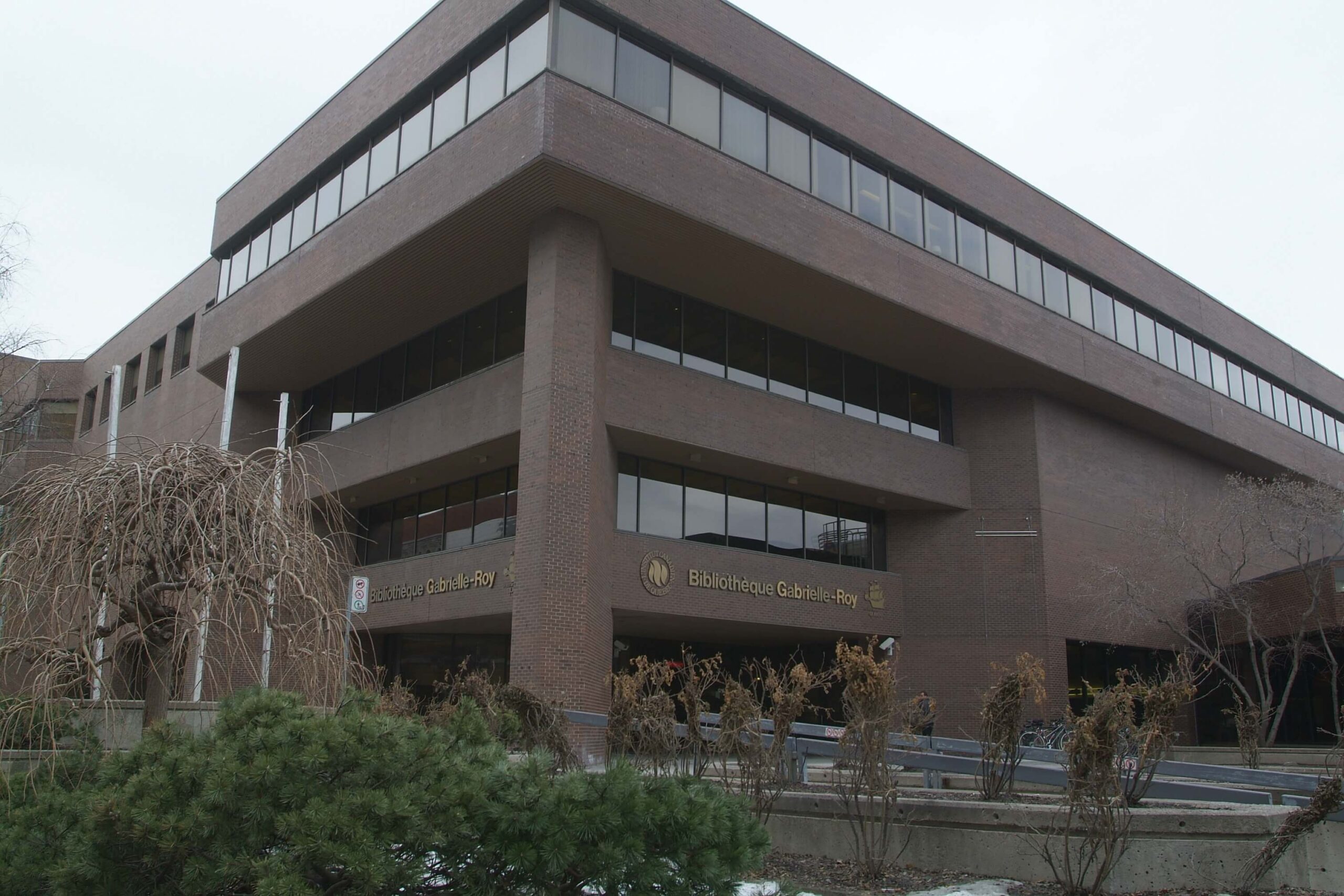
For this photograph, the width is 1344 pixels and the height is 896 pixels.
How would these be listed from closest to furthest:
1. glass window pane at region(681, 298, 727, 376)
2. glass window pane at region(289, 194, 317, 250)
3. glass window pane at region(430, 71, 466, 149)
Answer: glass window pane at region(430, 71, 466, 149)
glass window pane at region(681, 298, 727, 376)
glass window pane at region(289, 194, 317, 250)

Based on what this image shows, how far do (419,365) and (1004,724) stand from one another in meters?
21.5

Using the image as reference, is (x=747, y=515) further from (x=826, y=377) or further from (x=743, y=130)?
(x=743, y=130)

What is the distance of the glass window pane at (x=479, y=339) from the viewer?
27.5 meters

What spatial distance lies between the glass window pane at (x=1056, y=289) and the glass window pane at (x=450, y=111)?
710 inches

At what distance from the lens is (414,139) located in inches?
1040

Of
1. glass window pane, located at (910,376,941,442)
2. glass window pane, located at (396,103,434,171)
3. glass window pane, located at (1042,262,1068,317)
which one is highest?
glass window pane, located at (396,103,434,171)

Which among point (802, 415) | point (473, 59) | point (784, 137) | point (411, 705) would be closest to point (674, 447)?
point (802, 415)

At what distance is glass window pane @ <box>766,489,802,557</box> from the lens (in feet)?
97.3

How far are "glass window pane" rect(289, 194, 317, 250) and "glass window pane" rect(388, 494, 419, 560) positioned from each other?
7723 millimetres

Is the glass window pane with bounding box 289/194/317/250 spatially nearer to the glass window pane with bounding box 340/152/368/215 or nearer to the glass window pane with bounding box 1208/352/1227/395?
the glass window pane with bounding box 340/152/368/215

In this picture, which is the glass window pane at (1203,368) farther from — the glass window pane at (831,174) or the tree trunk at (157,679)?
the tree trunk at (157,679)

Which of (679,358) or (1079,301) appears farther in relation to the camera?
(1079,301)

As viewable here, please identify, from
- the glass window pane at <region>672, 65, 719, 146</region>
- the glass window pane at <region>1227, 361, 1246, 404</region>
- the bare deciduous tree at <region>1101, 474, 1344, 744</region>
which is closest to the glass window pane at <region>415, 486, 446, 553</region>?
the glass window pane at <region>672, 65, 719, 146</region>

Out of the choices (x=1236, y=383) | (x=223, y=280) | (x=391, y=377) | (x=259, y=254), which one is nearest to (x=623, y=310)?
(x=391, y=377)
